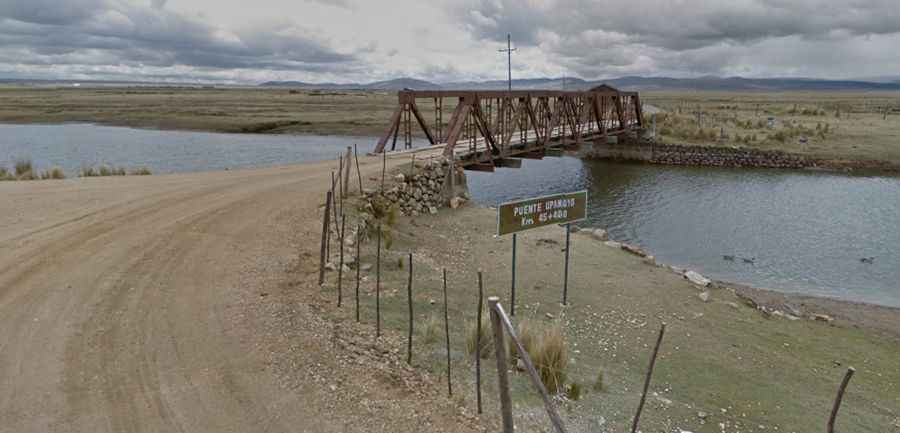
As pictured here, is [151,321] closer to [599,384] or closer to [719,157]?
[599,384]

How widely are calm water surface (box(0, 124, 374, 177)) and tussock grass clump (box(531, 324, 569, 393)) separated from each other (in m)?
25.3

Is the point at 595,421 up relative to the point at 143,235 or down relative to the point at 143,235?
down

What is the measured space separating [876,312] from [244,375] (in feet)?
41.8

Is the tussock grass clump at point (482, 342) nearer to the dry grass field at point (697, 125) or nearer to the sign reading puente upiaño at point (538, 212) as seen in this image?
the sign reading puente upiaño at point (538, 212)

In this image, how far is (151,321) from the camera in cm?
723

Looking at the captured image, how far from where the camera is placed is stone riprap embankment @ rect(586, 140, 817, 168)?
37.3 meters

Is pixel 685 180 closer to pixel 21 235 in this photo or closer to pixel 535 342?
pixel 535 342

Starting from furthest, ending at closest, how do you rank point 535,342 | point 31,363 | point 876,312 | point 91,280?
point 876,312 → point 91,280 → point 535,342 → point 31,363

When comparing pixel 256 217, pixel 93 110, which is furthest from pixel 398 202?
pixel 93 110

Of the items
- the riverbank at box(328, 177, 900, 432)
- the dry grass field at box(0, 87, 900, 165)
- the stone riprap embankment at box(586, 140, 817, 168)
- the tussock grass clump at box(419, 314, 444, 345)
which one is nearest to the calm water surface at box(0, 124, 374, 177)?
the dry grass field at box(0, 87, 900, 165)

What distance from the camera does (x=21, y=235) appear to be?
10.8 metres

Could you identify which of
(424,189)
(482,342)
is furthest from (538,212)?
(424,189)

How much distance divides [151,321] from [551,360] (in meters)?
4.88

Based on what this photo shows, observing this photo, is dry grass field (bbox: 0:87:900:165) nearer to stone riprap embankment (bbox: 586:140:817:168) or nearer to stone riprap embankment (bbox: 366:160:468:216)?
stone riprap embankment (bbox: 586:140:817:168)
